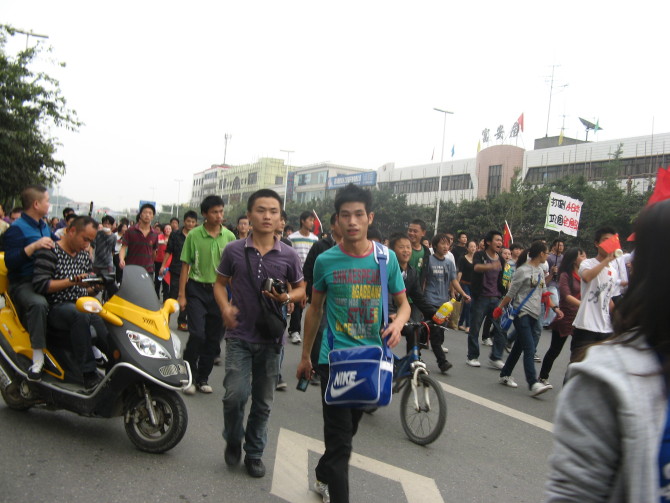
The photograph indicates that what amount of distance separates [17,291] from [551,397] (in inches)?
218

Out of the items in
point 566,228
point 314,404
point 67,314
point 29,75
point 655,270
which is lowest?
point 314,404

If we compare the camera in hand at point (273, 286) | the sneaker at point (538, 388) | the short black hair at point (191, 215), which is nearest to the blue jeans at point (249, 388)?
the camera in hand at point (273, 286)

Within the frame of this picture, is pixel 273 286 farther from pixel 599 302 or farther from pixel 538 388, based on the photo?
pixel 538 388

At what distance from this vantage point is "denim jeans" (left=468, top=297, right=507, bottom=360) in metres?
8.28

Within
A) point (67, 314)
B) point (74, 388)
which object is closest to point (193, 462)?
point (74, 388)

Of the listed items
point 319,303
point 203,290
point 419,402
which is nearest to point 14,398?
point 203,290

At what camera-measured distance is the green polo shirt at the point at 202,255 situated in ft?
18.9

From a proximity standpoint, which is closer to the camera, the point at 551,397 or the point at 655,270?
the point at 655,270

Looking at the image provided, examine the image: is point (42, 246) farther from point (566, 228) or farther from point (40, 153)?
point (40, 153)

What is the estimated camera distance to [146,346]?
13.5 feet

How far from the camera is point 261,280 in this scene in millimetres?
3977

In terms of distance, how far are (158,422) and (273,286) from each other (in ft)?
4.17

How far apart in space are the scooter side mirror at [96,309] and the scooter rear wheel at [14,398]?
3.57 feet

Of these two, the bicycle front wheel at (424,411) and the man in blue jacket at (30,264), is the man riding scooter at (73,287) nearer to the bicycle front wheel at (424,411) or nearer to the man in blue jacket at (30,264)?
the man in blue jacket at (30,264)
